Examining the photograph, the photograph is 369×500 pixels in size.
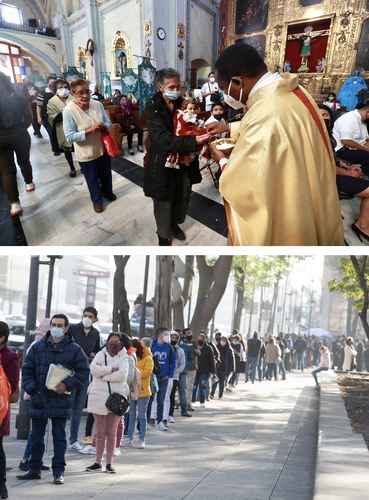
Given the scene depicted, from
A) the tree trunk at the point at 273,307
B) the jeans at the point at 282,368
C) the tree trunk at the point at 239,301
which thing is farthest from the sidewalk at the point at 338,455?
the tree trunk at the point at 239,301

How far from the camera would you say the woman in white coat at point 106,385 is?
1478mm

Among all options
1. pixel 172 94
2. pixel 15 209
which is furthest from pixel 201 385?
pixel 172 94

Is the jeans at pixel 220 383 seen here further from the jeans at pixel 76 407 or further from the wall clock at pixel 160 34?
the wall clock at pixel 160 34

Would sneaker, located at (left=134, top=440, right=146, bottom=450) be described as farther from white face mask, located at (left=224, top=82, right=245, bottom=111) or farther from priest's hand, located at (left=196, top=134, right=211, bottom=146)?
white face mask, located at (left=224, top=82, right=245, bottom=111)

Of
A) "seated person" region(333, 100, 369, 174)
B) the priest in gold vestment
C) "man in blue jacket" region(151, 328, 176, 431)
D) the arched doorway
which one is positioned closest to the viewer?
the priest in gold vestment

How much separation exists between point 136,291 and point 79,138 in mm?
537

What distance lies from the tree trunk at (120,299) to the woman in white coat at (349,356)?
0.73 meters

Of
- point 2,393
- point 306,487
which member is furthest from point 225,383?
point 2,393

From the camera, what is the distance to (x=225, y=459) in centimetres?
144

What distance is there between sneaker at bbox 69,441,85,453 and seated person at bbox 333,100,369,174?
130cm

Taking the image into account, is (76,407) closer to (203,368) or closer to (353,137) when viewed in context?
(203,368)

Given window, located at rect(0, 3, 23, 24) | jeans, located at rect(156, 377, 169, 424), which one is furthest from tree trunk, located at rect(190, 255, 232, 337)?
window, located at rect(0, 3, 23, 24)

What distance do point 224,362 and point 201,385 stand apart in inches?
5.5

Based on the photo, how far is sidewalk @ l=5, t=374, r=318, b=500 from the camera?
139 cm
